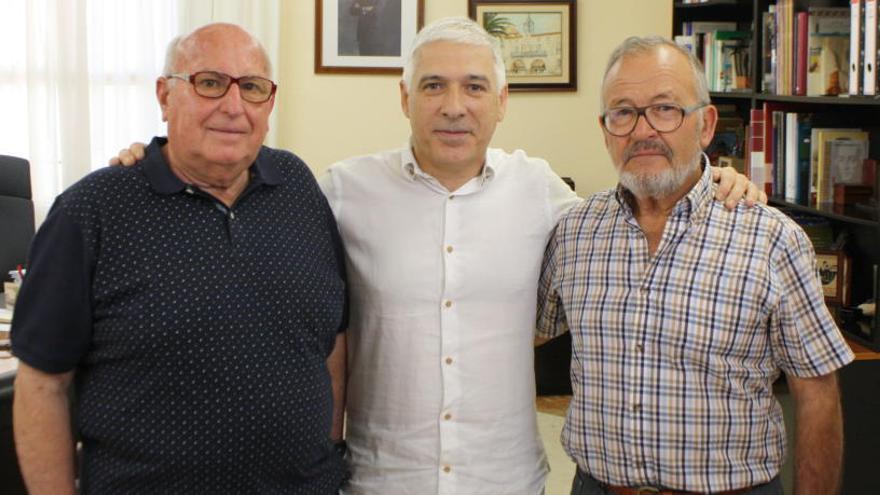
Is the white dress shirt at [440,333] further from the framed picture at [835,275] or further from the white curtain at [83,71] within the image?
the white curtain at [83,71]

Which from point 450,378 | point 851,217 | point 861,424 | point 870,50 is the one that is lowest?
point 861,424

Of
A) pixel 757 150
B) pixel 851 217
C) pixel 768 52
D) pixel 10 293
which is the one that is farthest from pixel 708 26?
pixel 10 293

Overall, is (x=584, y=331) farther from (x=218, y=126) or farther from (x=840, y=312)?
(x=840, y=312)

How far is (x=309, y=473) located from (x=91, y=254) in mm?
545

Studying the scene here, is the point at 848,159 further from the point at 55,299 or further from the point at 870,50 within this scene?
the point at 55,299

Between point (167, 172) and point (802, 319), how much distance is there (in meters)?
1.12

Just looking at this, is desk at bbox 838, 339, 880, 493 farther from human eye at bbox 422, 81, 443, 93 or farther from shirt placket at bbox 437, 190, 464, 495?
human eye at bbox 422, 81, 443, 93

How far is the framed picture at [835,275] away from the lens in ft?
10.7

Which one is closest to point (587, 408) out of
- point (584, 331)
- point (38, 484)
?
point (584, 331)

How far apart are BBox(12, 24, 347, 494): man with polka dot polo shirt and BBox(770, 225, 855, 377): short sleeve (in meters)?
0.82

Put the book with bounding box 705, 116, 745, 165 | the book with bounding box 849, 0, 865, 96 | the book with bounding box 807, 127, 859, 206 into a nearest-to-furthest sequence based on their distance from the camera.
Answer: the book with bounding box 849, 0, 865, 96 → the book with bounding box 807, 127, 859, 206 → the book with bounding box 705, 116, 745, 165

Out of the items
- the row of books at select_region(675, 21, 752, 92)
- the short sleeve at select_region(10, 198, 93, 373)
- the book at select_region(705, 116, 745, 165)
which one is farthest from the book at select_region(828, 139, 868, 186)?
A: the short sleeve at select_region(10, 198, 93, 373)

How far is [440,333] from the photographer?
77.0 inches

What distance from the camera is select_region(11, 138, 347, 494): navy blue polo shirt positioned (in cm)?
163
